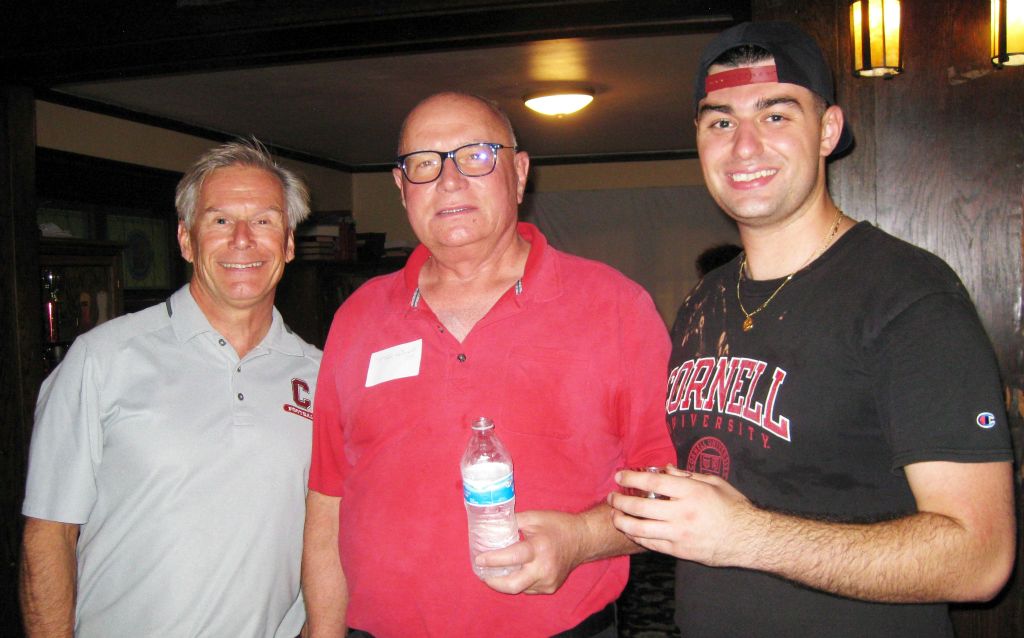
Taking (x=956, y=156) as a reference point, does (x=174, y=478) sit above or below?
below

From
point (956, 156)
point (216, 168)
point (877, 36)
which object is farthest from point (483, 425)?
point (956, 156)

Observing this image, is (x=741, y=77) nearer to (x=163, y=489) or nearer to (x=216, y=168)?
(x=216, y=168)

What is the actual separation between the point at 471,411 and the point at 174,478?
80cm

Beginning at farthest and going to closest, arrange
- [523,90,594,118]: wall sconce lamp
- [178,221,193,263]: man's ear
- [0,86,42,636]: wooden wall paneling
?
[523,90,594,118]: wall sconce lamp, [0,86,42,636]: wooden wall paneling, [178,221,193,263]: man's ear

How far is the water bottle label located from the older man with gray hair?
0.81 meters

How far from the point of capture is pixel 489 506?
1295mm

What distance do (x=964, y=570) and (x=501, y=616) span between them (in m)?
0.89

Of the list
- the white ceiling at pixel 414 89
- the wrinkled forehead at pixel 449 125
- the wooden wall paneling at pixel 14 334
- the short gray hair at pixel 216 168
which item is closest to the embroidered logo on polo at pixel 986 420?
the wrinkled forehead at pixel 449 125

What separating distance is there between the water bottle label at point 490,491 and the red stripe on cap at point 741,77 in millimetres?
933

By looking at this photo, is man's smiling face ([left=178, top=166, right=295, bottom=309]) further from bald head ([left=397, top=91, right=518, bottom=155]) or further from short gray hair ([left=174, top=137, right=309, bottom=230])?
bald head ([left=397, top=91, right=518, bottom=155])

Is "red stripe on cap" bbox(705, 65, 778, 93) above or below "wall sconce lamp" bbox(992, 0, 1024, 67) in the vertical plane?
below

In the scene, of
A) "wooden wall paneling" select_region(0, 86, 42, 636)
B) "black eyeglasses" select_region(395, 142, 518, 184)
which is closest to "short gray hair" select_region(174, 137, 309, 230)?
"black eyeglasses" select_region(395, 142, 518, 184)

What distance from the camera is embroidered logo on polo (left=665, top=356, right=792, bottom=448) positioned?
1.36m

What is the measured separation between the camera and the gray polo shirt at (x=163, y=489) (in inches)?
69.2
